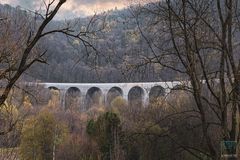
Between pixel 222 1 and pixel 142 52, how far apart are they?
1521 millimetres

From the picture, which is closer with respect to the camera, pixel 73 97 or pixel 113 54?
pixel 113 54

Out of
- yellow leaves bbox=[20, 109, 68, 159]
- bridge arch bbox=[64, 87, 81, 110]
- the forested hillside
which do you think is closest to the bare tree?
the forested hillside

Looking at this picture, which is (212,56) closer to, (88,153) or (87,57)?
(87,57)

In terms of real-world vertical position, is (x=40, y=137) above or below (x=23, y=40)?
below

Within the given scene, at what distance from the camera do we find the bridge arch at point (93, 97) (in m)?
85.0

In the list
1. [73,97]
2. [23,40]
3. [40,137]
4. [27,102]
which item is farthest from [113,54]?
[73,97]

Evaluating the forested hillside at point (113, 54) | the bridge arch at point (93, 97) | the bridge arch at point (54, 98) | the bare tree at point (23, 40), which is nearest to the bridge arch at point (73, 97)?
the bridge arch at point (54, 98)

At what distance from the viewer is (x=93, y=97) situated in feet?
295

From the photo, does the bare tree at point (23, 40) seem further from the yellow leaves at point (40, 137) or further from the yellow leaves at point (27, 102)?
the yellow leaves at point (40, 137)

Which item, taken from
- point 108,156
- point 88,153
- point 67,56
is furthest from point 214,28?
point 67,56

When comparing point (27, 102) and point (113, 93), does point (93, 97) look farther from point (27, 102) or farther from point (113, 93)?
point (27, 102)

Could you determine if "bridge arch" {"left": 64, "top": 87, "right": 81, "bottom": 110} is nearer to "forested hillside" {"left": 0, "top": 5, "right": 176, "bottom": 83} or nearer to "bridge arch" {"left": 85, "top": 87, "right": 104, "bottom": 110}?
"bridge arch" {"left": 85, "top": 87, "right": 104, "bottom": 110}

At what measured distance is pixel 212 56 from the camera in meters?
6.91

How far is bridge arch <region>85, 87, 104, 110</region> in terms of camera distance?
85.0 m
